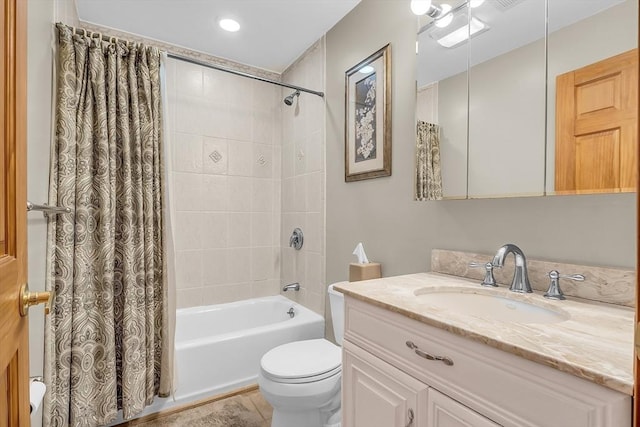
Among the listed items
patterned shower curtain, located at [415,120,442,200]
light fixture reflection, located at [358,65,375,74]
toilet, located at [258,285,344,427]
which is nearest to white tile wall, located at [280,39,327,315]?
light fixture reflection, located at [358,65,375,74]

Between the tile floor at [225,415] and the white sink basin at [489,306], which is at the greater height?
the white sink basin at [489,306]

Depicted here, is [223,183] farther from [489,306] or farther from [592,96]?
[592,96]

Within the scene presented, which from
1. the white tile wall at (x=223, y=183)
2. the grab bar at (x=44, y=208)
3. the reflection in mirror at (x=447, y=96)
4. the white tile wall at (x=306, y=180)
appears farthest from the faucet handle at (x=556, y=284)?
the white tile wall at (x=223, y=183)

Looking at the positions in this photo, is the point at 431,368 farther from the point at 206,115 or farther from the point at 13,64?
the point at 206,115

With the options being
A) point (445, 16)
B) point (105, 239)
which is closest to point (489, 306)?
point (445, 16)

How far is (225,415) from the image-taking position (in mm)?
1783

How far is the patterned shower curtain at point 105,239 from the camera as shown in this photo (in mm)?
1507

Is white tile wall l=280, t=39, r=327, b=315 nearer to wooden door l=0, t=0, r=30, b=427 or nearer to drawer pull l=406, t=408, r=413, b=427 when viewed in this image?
drawer pull l=406, t=408, r=413, b=427

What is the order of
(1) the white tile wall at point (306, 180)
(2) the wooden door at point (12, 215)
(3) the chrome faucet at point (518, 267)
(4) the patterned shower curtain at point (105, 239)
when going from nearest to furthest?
(2) the wooden door at point (12, 215) → (3) the chrome faucet at point (518, 267) → (4) the patterned shower curtain at point (105, 239) → (1) the white tile wall at point (306, 180)

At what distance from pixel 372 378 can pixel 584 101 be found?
1082mm

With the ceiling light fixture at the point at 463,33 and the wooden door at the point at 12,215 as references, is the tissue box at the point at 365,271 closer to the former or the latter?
the ceiling light fixture at the point at 463,33

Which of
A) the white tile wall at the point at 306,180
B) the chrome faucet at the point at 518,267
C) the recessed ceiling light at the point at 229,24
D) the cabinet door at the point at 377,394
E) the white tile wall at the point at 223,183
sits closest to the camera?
the cabinet door at the point at 377,394

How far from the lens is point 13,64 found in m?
0.58

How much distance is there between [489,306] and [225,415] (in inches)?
61.8
